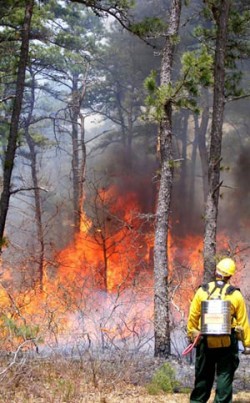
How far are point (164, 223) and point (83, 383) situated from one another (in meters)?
4.63

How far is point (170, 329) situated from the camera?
11.0 m

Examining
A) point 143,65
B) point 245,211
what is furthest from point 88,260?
point 143,65

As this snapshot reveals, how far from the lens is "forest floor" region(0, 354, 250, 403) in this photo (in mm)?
6289

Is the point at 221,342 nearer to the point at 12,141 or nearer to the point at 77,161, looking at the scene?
the point at 12,141

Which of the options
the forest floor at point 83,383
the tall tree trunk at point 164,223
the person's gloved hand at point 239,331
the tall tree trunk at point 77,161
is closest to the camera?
the person's gloved hand at point 239,331

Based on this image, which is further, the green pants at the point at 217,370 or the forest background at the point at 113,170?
the forest background at the point at 113,170

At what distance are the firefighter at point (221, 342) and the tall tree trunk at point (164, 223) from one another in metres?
4.51

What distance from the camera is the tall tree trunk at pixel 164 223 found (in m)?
10.5

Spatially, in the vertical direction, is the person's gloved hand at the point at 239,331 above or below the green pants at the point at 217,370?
above

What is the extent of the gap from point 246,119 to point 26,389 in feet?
78.0

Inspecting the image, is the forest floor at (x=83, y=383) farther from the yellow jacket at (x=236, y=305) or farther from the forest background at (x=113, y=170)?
the forest background at (x=113, y=170)

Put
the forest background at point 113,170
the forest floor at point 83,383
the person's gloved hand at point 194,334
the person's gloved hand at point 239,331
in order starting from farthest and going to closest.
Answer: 1. the forest background at point 113,170
2. the forest floor at point 83,383
3. the person's gloved hand at point 194,334
4. the person's gloved hand at point 239,331

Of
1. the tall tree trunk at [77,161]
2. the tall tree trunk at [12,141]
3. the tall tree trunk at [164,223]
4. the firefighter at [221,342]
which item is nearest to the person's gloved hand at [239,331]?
the firefighter at [221,342]

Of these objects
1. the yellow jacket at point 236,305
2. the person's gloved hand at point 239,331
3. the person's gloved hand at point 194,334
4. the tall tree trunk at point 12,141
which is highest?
the tall tree trunk at point 12,141
